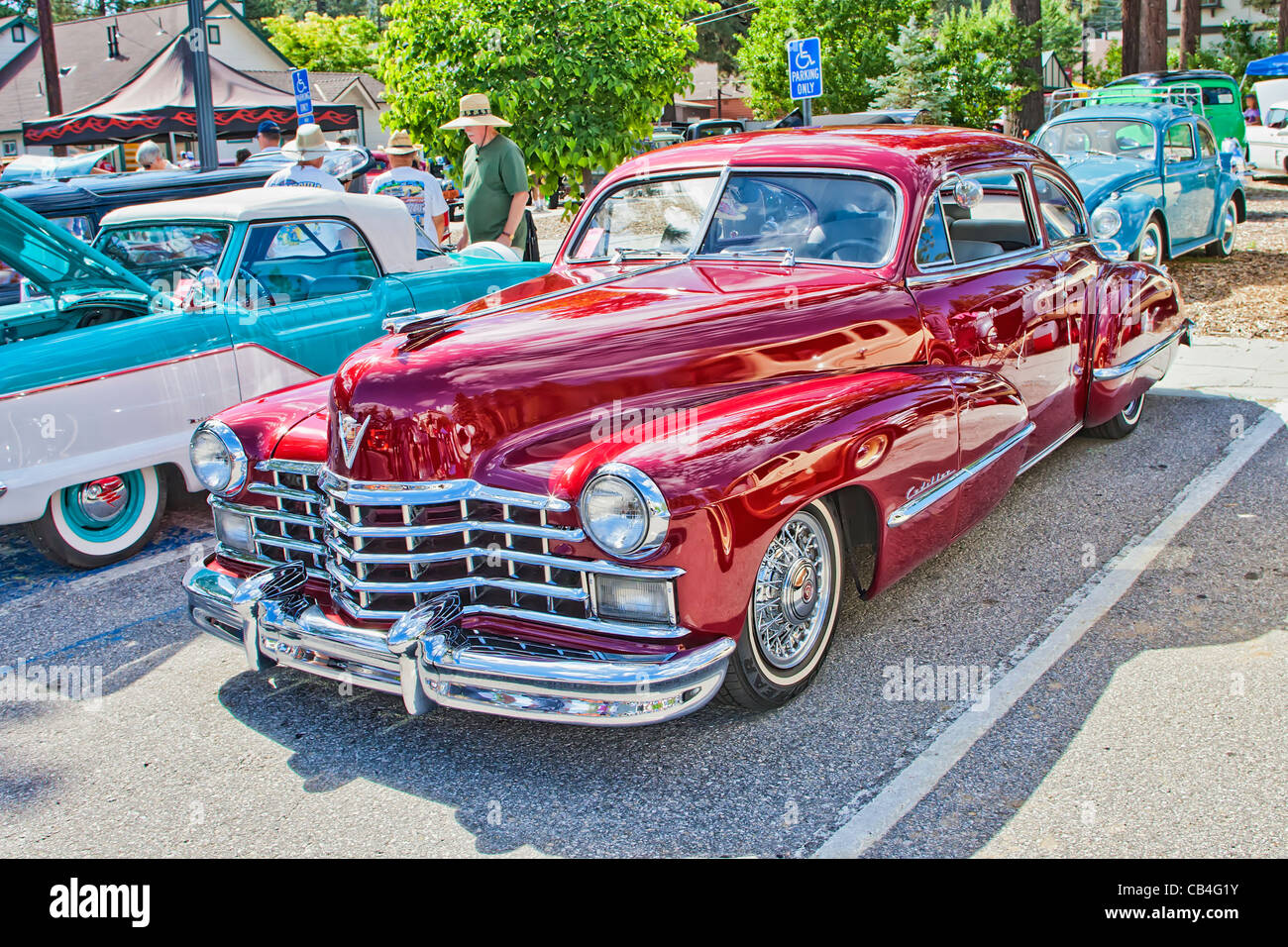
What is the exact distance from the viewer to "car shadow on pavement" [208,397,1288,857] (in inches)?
120

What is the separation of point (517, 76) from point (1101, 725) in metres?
7.39

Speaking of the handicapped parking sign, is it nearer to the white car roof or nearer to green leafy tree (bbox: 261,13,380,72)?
the white car roof

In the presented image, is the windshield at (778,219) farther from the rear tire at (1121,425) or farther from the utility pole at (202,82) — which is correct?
the utility pole at (202,82)

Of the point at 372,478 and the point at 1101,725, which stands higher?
the point at 372,478

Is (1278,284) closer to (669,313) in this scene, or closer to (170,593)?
(669,313)

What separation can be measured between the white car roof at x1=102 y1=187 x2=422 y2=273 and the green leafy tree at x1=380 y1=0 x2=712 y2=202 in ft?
10.1

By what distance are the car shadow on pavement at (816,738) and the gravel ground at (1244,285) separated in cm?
502

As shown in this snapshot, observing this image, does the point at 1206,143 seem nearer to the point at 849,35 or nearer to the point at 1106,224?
the point at 1106,224

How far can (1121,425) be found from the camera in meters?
6.40

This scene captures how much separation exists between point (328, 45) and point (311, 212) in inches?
2124

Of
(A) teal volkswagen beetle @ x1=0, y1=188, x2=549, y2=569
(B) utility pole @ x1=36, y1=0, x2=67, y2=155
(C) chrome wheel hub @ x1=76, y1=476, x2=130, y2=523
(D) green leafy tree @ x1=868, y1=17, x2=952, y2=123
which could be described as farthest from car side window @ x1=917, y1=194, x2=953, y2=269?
(B) utility pole @ x1=36, y1=0, x2=67, y2=155

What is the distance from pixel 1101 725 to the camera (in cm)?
345
